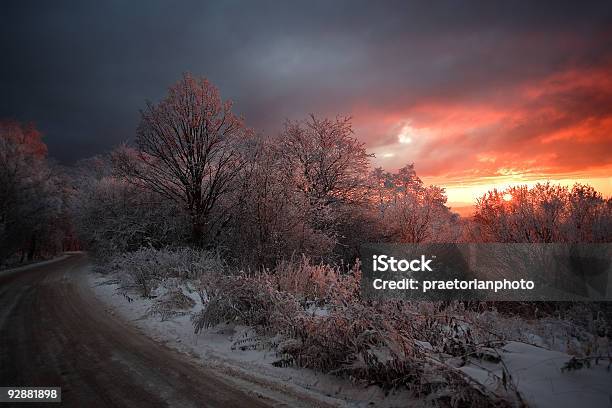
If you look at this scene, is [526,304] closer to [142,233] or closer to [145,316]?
[145,316]

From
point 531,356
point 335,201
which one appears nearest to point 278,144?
point 335,201

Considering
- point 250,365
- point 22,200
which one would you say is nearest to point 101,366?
point 250,365

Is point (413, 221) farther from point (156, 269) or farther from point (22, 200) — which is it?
point (22, 200)

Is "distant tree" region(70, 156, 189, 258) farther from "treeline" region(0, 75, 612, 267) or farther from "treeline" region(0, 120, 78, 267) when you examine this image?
"treeline" region(0, 120, 78, 267)

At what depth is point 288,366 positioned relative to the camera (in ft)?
16.0

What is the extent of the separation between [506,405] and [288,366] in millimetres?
2846

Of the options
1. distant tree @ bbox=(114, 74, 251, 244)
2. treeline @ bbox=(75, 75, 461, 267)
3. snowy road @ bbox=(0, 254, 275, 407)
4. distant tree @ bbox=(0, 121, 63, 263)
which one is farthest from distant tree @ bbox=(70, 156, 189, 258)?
distant tree @ bbox=(0, 121, 63, 263)

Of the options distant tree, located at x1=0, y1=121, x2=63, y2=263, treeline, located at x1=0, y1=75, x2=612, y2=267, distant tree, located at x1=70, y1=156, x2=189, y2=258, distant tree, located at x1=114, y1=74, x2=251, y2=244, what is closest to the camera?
treeline, located at x1=0, y1=75, x2=612, y2=267

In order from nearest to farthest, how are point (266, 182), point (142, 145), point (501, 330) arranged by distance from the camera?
point (501, 330)
point (266, 182)
point (142, 145)

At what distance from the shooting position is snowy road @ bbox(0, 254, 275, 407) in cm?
400

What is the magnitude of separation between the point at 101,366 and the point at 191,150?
40.7ft

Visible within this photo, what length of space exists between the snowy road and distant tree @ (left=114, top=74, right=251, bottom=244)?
28.9ft

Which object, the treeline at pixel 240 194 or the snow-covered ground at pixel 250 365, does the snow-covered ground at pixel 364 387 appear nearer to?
the snow-covered ground at pixel 250 365

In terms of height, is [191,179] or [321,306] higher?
[191,179]
